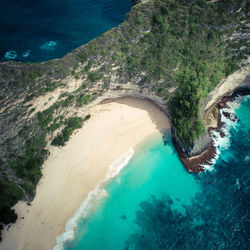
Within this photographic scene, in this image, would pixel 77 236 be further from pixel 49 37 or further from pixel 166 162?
pixel 49 37

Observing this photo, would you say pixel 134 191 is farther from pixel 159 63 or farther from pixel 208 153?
pixel 159 63

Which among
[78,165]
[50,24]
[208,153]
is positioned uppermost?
[50,24]

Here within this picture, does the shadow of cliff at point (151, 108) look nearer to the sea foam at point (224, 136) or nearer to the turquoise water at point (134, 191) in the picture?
the turquoise water at point (134, 191)

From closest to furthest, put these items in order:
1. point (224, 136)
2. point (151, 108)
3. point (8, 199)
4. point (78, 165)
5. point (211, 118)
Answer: point (8, 199) → point (78, 165) → point (224, 136) → point (211, 118) → point (151, 108)

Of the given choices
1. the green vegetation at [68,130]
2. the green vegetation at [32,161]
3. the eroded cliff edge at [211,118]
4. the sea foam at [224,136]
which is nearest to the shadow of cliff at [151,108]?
the eroded cliff edge at [211,118]

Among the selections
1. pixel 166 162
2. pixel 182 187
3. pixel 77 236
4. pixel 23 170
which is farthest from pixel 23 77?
pixel 182 187

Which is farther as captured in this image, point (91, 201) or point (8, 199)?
point (91, 201)

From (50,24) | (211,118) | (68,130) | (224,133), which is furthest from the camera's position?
(50,24)

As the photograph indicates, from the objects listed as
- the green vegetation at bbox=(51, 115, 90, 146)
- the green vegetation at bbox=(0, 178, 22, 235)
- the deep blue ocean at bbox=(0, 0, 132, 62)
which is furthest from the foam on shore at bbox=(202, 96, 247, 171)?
the deep blue ocean at bbox=(0, 0, 132, 62)

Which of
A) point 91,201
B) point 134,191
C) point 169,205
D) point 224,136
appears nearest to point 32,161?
point 91,201
